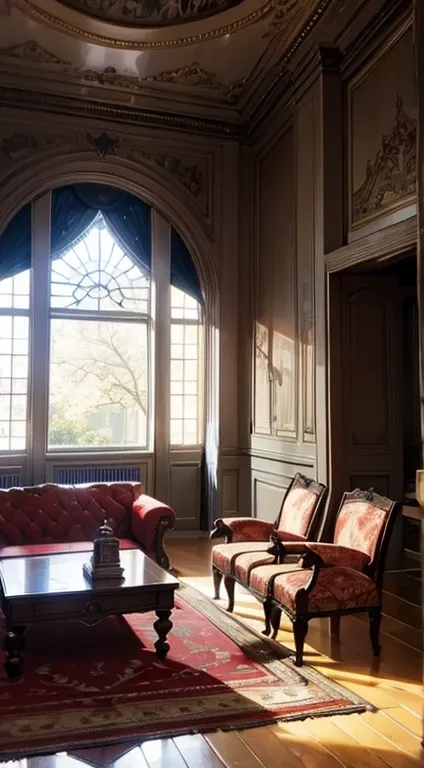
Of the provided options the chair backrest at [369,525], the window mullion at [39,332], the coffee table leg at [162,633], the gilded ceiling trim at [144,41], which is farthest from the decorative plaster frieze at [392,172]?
the window mullion at [39,332]

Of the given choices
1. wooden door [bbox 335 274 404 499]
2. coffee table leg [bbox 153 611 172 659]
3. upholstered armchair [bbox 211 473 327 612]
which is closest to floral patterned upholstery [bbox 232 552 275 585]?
upholstered armchair [bbox 211 473 327 612]

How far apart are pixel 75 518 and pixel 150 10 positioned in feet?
10.5

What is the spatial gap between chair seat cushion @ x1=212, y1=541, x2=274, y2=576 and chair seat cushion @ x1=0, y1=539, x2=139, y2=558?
0.54 m

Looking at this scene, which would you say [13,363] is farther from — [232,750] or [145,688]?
[232,750]

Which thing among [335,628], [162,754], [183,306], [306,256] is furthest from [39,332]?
[162,754]

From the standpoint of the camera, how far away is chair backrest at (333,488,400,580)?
3049mm

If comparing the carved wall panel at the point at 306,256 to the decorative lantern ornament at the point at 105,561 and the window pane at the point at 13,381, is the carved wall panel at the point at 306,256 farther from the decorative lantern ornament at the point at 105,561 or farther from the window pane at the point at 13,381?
the window pane at the point at 13,381

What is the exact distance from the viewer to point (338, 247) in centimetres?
439

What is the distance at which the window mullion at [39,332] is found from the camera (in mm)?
5539

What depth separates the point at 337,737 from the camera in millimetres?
2197

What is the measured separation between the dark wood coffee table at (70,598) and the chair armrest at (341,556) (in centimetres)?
67

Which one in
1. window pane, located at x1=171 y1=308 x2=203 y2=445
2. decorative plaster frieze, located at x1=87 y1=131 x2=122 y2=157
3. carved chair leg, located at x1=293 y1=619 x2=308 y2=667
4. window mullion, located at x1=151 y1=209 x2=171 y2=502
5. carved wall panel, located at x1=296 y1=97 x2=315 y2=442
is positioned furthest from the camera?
window pane, located at x1=171 y1=308 x2=203 y2=445

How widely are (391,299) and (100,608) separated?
277 centimetres

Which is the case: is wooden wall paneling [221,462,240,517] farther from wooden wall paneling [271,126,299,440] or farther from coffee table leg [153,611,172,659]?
coffee table leg [153,611,172,659]
